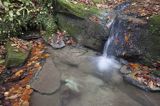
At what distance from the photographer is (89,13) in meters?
8.43

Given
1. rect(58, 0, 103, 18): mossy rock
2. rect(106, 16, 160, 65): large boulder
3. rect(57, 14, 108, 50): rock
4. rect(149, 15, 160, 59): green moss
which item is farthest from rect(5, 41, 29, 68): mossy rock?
rect(149, 15, 160, 59): green moss

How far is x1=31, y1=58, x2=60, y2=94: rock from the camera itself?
574cm

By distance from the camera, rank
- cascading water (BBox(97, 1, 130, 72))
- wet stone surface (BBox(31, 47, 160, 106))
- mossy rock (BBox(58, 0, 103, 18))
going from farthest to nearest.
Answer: mossy rock (BBox(58, 0, 103, 18)) < cascading water (BBox(97, 1, 130, 72)) < wet stone surface (BBox(31, 47, 160, 106))

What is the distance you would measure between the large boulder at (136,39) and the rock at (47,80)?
2211mm

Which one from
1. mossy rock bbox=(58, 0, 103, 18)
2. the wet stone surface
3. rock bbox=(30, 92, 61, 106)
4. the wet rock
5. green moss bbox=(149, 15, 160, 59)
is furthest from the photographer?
mossy rock bbox=(58, 0, 103, 18)

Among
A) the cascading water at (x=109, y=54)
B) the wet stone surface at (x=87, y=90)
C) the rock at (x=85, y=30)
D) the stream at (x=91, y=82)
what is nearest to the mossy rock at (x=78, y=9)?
the rock at (x=85, y=30)

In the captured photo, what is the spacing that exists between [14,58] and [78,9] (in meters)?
2.86

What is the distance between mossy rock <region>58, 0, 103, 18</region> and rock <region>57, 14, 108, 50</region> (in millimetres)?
197

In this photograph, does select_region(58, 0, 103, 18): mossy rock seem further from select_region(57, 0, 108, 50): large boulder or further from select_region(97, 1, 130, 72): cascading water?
select_region(97, 1, 130, 72): cascading water

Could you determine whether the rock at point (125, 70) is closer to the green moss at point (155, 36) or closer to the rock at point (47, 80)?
the green moss at point (155, 36)

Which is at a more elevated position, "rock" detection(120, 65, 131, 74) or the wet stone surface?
"rock" detection(120, 65, 131, 74)

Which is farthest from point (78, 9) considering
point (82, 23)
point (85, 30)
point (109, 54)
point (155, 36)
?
point (155, 36)

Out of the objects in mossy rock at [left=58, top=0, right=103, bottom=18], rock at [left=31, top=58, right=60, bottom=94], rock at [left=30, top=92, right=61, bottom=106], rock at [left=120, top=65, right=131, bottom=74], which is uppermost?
mossy rock at [left=58, top=0, right=103, bottom=18]

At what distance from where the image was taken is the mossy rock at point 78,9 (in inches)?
330
